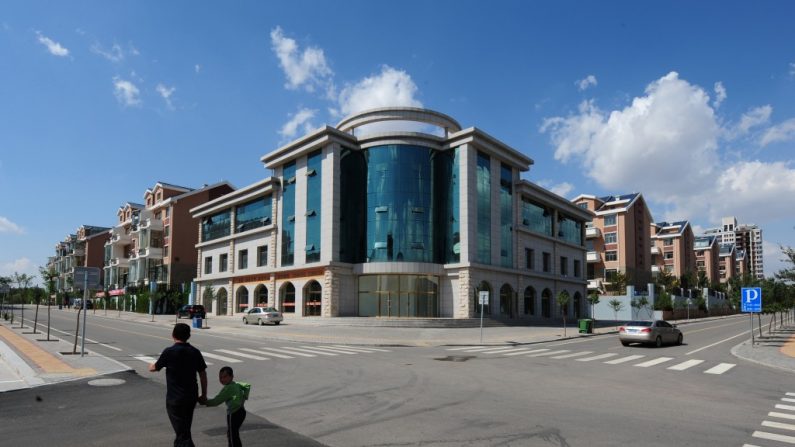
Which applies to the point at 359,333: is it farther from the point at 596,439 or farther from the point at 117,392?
the point at 596,439

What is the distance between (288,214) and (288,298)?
7.82 m

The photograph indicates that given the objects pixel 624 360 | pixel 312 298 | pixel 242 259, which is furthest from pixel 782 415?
pixel 242 259

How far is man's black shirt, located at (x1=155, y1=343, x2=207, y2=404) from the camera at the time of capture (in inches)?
230

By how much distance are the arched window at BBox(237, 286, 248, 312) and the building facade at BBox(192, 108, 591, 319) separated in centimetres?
233

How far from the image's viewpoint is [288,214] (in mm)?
51000

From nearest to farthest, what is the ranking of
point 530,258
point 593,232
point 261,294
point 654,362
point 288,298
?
point 654,362 < point 288,298 < point 261,294 < point 530,258 < point 593,232

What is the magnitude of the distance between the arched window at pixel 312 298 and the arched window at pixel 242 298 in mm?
11713

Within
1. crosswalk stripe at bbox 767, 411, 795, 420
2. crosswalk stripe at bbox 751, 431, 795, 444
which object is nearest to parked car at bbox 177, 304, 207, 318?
crosswalk stripe at bbox 767, 411, 795, 420

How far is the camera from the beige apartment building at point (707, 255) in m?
143

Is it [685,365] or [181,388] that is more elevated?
[181,388]

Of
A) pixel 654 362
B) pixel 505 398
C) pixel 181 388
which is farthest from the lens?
pixel 654 362

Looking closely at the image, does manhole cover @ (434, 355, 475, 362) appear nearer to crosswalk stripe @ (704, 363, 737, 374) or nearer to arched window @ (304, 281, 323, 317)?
crosswalk stripe @ (704, 363, 737, 374)

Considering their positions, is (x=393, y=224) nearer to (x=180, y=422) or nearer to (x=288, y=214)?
(x=288, y=214)

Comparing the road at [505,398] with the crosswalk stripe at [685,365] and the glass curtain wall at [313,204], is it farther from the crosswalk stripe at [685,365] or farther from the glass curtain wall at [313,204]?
the glass curtain wall at [313,204]
